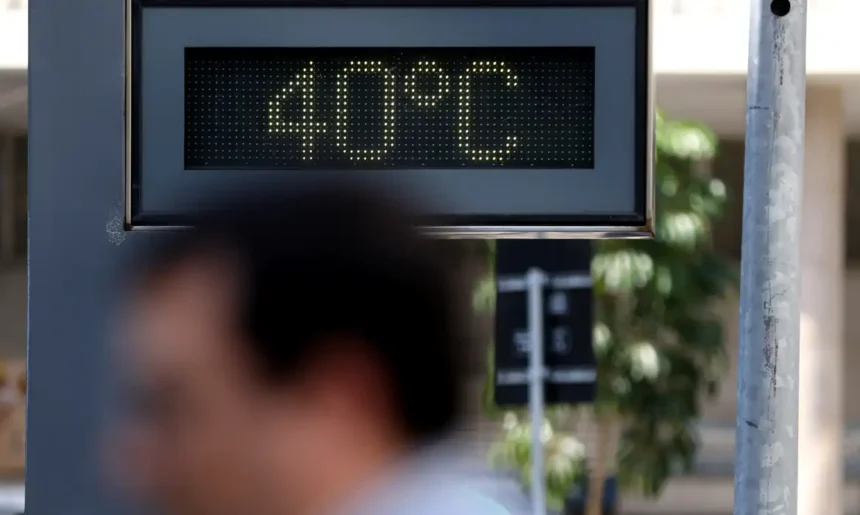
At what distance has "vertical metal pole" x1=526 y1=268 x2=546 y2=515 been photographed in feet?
15.1

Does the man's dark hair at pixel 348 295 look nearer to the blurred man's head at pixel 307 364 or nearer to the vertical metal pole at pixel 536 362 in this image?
the blurred man's head at pixel 307 364

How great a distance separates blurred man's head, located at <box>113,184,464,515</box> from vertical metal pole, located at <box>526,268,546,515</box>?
290 cm

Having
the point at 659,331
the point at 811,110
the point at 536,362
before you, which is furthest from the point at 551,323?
the point at 811,110

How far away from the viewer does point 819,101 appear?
739 centimetres

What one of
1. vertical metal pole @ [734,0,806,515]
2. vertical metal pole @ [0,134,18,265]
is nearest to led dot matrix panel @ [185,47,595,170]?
vertical metal pole @ [734,0,806,515]

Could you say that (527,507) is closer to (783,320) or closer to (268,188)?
(783,320)

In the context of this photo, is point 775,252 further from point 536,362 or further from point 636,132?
point 536,362

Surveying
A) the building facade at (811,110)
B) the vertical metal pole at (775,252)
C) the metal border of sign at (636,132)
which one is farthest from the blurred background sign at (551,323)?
the metal border of sign at (636,132)

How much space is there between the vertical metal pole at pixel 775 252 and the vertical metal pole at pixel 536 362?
2.42m

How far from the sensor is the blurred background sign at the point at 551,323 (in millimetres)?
4727

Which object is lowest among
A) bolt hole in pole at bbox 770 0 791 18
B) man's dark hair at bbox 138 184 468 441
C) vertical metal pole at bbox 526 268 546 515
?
vertical metal pole at bbox 526 268 546 515

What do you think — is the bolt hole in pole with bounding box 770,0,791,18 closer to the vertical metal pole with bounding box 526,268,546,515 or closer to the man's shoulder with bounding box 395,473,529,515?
the man's shoulder with bounding box 395,473,529,515

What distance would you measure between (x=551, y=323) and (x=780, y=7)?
2777 mm

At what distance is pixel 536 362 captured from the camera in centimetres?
464
